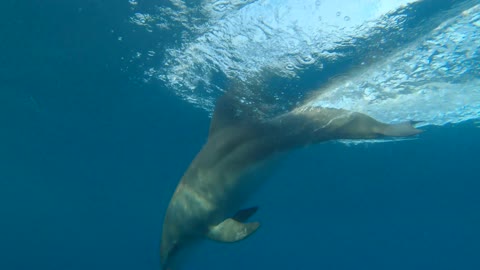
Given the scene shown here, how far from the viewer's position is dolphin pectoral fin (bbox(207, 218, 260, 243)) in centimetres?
636

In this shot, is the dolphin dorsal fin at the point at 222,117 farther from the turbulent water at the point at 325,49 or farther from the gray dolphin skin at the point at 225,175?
the turbulent water at the point at 325,49

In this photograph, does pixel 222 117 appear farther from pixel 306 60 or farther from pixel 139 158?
pixel 139 158

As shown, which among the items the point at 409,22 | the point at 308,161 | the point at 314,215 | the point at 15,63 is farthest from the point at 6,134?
the point at 314,215

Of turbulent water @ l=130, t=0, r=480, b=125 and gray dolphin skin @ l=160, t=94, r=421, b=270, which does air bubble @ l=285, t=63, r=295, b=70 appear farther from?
gray dolphin skin @ l=160, t=94, r=421, b=270

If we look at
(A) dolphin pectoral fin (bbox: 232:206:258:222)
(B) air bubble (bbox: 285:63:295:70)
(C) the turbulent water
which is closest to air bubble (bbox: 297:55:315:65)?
(C) the turbulent water

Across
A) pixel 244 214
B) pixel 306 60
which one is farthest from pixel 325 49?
pixel 244 214

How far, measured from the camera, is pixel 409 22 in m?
8.80

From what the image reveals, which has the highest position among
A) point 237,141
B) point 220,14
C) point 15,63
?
point 15,63

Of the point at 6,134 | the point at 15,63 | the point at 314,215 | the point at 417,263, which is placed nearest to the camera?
the point at 15,63

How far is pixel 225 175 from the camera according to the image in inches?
294

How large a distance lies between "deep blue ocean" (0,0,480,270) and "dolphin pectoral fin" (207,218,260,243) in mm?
1513

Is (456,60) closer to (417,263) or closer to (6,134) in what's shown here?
(6,134)

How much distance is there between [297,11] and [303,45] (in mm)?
1559

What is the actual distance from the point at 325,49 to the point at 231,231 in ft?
18.5
